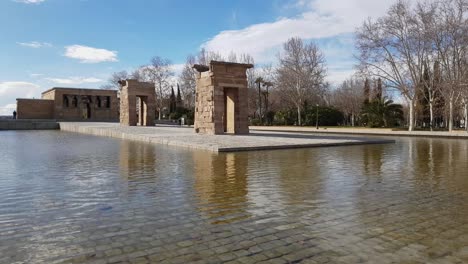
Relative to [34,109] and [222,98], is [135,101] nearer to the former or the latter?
[222,98]

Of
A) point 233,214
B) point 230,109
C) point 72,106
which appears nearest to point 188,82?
point 72,106

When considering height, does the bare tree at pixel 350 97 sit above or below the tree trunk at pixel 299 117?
above

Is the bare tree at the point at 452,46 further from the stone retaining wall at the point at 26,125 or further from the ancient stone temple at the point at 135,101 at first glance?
the stone retaining wall at the point at 26,125

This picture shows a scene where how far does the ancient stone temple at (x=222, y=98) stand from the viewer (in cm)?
2028

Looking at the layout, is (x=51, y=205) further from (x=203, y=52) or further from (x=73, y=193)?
(x=203, y=52)

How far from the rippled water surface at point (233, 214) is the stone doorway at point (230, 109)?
12354mm

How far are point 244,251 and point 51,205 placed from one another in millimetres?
3095

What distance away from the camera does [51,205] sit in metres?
5.25

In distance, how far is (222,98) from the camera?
2047 cm

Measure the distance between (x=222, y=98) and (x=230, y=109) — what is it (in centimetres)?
131

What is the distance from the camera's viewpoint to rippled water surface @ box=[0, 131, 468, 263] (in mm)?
3539

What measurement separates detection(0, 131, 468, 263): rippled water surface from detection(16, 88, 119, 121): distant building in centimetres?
4133

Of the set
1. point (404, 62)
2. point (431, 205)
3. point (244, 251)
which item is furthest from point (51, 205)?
point (404, 62)

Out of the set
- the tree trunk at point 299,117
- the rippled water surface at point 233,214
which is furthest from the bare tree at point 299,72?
the rippled water surface at point 233,214
